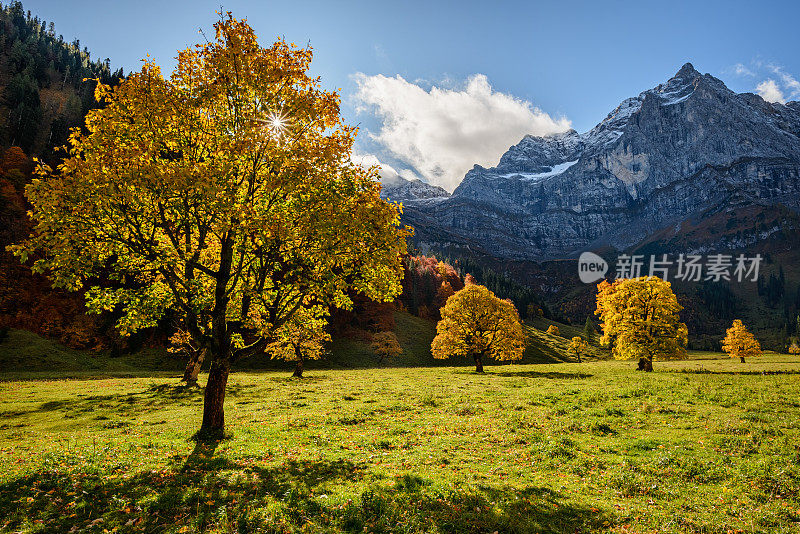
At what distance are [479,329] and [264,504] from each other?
166 ft

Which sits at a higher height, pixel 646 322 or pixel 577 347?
pixel 646 322

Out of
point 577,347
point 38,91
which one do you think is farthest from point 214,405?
point 38,91

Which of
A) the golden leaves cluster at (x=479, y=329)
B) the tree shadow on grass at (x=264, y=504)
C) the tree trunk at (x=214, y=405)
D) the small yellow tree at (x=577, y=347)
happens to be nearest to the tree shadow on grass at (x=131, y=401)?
the tree trunk at (x=214, y=405)

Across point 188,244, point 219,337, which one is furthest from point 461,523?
point 188,244

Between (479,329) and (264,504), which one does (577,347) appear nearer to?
(479,329)

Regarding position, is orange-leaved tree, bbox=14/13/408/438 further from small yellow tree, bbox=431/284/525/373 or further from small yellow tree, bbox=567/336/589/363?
small yellow tree, bbox=567/336/589/363

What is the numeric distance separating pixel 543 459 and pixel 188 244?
18864 mm

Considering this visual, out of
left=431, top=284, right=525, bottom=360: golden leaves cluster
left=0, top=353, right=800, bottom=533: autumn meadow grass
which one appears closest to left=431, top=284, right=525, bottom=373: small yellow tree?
left=431, top=284, right=525, bottom=360: golden leaves cluster

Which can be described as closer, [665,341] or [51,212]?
[51,212]

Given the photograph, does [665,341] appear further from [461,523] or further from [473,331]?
[461,523]

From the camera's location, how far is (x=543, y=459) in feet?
49.1

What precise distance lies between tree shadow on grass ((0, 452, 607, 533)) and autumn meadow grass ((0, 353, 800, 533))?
57mm

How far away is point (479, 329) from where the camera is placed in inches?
2272

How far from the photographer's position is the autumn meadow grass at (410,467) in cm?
954
